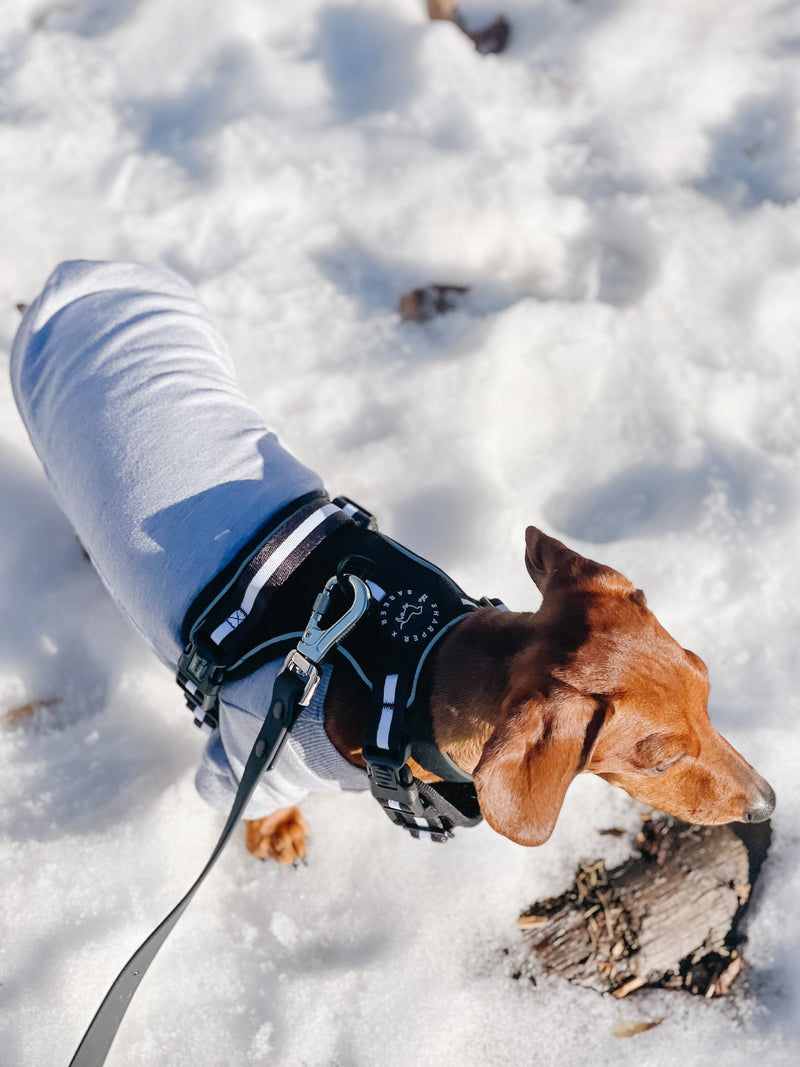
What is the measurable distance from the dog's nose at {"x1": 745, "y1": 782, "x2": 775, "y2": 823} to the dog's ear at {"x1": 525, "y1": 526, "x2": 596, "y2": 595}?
0.71m

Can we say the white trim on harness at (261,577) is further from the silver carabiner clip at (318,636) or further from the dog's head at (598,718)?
the dog's head at (598,718)

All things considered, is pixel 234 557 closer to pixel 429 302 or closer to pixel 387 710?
pixel 387 710

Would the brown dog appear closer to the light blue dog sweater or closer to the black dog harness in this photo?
the black dog harness

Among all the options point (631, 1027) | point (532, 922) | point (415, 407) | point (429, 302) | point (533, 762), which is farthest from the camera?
point (429, 302)

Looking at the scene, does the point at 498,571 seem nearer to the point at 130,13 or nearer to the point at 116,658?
the point at 116,658

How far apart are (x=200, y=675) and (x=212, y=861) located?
417mm

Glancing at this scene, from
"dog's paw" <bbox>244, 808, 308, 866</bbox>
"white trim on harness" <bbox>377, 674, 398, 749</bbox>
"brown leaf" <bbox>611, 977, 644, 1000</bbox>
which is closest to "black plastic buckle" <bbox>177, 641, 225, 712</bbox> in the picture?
"white trim on harness" <bbox>377, 674, 398, 749</bbox>

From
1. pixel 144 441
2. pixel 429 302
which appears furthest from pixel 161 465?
pixel 429 302

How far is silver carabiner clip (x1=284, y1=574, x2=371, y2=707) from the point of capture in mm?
1748

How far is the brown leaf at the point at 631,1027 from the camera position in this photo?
2.37 meters

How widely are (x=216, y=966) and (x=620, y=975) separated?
1178 millimetres

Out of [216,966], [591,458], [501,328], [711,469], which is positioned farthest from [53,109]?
[216,966]

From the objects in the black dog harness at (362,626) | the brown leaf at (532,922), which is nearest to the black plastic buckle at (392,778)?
the black dog harness at (362,626)

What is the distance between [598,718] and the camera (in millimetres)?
1648
